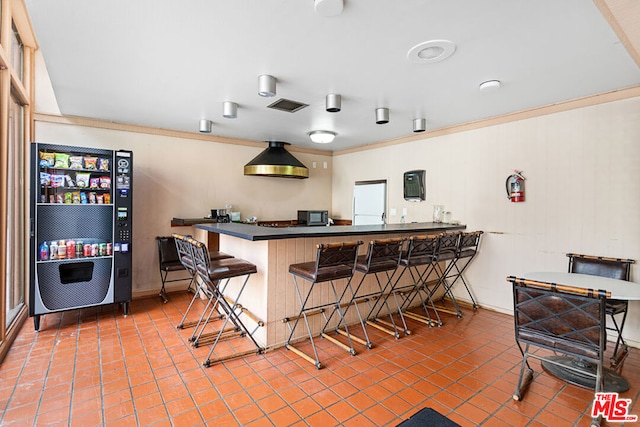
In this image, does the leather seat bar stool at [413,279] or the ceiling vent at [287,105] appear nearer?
the leather seat bar stool at [413,279]

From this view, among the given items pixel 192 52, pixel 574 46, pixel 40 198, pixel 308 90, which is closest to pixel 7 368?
pixel 40 198

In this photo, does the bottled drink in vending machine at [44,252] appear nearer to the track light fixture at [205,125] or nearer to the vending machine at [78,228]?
the vending machine at [78,228]

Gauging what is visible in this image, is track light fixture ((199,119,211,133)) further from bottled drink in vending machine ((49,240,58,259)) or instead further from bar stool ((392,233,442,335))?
bar stool ((392,233,442,335))

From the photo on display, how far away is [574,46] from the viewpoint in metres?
2.17

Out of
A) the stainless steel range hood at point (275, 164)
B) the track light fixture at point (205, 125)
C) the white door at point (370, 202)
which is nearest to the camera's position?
the track light fixture at point (205, 125)

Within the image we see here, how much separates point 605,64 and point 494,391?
2693 mm

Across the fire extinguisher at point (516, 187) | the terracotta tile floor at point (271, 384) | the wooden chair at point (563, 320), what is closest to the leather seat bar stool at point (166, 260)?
the terracotta tile floor at point (271, 384)

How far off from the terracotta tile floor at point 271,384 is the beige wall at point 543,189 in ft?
3.41

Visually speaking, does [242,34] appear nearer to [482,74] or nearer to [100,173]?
[482,74]

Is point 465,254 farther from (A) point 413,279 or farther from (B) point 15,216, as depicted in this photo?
(B) point 15,216

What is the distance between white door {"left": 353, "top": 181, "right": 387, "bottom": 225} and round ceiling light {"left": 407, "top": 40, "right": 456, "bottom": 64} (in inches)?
121

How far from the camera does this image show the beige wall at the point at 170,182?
4238mm

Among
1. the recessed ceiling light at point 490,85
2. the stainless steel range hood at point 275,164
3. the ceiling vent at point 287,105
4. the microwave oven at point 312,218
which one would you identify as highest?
the ceiling vent at point 287,105

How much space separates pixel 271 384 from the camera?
7.45ft
